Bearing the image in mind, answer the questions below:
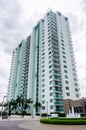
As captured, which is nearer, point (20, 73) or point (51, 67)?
point (51, 67)

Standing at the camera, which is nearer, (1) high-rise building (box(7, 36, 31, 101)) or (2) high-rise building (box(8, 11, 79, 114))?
(2) high-rise building (box(8, 11, 79, 114))

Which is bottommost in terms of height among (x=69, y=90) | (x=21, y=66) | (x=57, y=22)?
(x=69, y=90)

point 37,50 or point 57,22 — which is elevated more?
point 57,22

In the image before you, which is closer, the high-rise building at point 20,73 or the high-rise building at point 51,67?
the high-rise building at point 51,67

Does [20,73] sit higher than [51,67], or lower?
higher

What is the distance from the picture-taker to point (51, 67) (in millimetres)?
71500

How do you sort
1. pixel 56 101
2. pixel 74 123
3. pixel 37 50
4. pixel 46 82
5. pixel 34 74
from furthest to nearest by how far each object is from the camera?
pixel 37 50, pixel 34 74, pixel 46 82, pixel 56 101, pixel 74 123

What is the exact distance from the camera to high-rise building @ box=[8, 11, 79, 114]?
66.8 m

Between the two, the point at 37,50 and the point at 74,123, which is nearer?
the point at 74,123

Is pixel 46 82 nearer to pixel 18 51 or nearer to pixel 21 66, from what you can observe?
pixel 21 66

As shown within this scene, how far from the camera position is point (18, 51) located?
4889 inches

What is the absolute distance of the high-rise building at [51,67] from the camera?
219 ft

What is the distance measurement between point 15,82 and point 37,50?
38.4 m

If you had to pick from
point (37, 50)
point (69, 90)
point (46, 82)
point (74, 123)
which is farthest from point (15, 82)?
point (74, 123)
